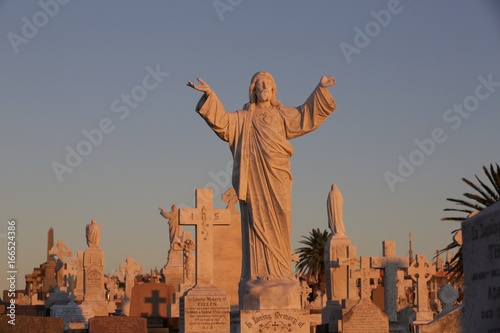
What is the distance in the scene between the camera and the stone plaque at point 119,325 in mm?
20328

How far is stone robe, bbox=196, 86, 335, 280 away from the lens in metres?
13.8

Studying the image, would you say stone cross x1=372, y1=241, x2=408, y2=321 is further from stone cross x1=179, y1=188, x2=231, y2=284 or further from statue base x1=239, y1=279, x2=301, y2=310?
statue base x1=239, y1=279, x2=301, y2=310

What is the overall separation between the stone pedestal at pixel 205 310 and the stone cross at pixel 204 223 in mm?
248

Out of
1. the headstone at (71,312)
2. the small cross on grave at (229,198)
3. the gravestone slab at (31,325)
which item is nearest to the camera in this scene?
the gravestone slab at (31,325)

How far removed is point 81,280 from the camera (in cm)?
Answer: 3441

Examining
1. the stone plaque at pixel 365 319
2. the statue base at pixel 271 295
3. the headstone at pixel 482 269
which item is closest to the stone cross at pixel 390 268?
the stone plaque at pixel 365 319

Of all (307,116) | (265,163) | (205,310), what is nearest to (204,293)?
(205,310)

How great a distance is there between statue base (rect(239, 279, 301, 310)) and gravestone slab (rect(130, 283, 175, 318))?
40.5ft

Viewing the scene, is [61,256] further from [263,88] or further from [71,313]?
[263,88]

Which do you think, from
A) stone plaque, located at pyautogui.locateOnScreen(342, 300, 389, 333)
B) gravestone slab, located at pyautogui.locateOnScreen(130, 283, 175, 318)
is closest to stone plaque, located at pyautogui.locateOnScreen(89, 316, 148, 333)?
stone plaque, located at pyautogui.locateOnScreen(342, 300, 389, 333)

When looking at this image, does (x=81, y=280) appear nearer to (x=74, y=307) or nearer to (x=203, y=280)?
(x=74, y=307)

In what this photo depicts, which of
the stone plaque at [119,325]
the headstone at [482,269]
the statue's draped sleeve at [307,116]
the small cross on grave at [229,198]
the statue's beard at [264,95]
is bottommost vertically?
the stone plaque at [119,325]

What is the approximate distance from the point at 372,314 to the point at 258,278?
7.22 metres

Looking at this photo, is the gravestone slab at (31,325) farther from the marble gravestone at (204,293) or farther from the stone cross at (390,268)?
the stone cross at (390,268)
